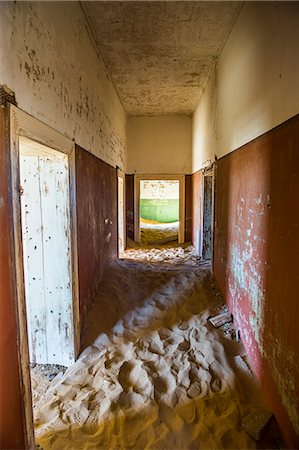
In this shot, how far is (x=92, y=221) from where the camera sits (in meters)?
3.58

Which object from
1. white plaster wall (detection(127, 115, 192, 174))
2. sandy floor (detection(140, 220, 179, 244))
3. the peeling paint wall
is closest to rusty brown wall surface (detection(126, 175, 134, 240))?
white plaster wall (detection(127, 115, 192, 174))

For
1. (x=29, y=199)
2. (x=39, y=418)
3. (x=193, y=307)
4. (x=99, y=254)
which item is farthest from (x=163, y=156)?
(x=39, y=418)

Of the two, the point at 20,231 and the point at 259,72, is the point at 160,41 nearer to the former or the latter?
the point at 259,72

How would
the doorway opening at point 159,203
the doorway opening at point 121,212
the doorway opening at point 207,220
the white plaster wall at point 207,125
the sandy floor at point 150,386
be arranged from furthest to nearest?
the doorway opening at point 159,203
the doorway opening at point 121,212
the doorway opening at point 207,220
the white plaster wall at point 207,125
the sandy floor at point 150,386

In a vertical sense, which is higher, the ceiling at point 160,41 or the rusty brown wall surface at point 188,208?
the ceiling at point 160,41

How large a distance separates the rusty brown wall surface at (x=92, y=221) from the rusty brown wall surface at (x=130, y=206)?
8.34 feet

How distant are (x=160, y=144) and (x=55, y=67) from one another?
5338 mm

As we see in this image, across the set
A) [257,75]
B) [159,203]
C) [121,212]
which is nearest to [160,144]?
[121,212]

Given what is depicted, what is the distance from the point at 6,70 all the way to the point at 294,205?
6.00 ft

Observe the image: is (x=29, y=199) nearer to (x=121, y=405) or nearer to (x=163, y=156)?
(x=121, y=405)

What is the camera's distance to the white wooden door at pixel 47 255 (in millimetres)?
2596

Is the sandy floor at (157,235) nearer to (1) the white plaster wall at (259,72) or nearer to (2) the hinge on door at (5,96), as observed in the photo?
(1) the white plaster wall at (259,72)

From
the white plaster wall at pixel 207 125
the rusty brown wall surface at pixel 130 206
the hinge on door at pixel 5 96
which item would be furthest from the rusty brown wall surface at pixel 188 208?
the hinge on door at pixel 5 96

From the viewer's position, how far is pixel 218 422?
2.01 meters
